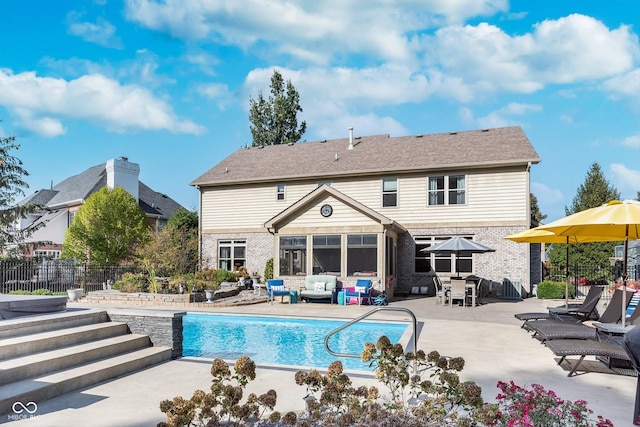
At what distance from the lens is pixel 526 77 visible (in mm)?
15602

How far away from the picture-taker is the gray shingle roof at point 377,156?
778 inches

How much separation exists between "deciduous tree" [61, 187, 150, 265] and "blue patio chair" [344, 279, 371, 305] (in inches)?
546

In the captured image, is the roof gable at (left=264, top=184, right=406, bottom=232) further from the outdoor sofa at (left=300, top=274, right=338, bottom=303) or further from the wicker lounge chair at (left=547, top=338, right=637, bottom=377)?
Answer: the wicker lounge chair at (left=547, top=338, right=637, bottom=377)

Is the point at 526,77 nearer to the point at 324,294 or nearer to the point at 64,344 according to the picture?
the point at 324,294

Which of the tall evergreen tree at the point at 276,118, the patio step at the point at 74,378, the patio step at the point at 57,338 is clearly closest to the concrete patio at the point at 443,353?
the patio step at the point at 74,378

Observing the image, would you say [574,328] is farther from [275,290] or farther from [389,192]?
[389,192]

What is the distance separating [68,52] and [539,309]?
1902 cm

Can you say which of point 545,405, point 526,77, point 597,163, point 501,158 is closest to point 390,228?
point 501,158

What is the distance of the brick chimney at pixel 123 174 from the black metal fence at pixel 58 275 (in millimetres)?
9406

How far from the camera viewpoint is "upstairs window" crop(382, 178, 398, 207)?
68.5ft

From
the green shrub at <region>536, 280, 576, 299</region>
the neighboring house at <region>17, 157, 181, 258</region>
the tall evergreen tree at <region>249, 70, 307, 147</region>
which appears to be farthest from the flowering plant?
the tall evergreen tree at <region>249, 70, 307, 147</region>

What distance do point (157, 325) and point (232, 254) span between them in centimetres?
1587

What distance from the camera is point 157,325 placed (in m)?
7.72

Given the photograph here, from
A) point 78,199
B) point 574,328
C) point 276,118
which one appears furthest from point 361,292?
point 276,118
